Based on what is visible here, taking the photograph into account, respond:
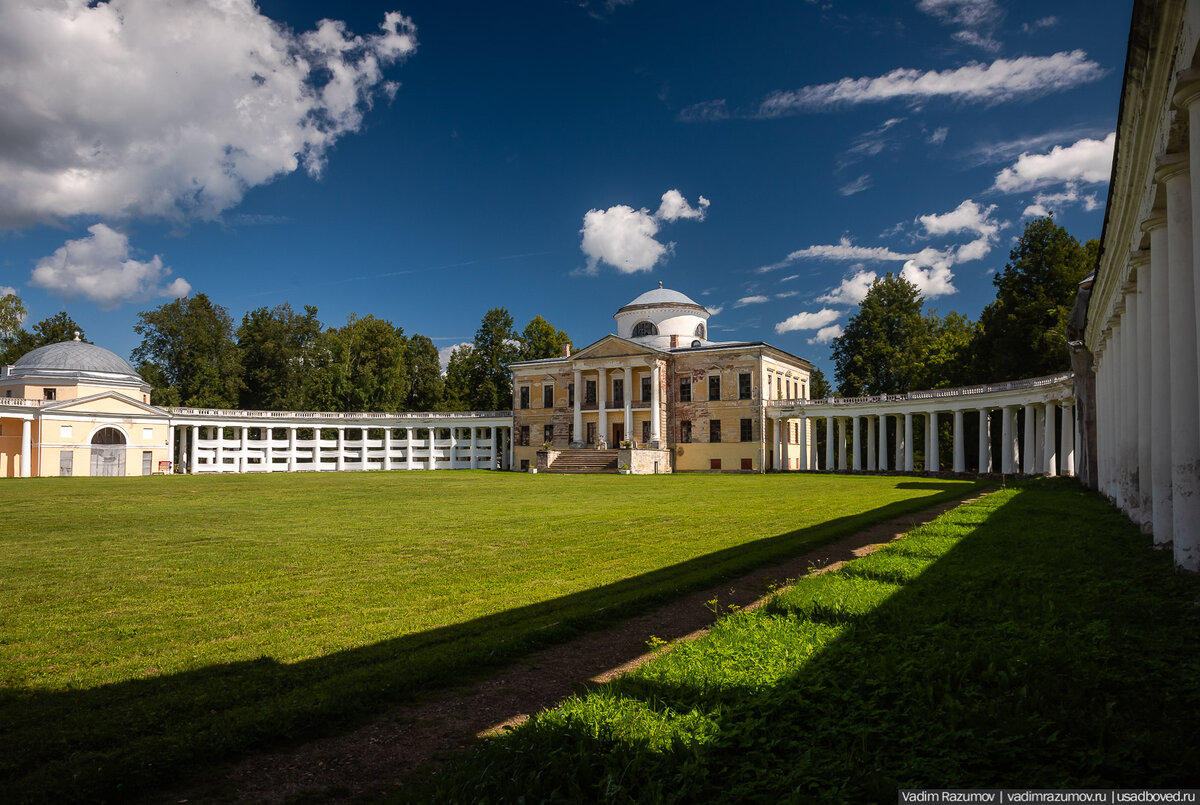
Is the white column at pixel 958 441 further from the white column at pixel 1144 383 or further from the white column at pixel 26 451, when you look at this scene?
the white column at pixel 26 451

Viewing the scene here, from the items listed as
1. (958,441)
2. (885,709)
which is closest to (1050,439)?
(958,441)

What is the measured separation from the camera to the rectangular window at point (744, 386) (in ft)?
194

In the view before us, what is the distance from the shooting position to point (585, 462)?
186 feet

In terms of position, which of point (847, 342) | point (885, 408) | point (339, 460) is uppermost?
point (847, 342)

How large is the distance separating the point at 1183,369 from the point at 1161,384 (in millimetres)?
1616

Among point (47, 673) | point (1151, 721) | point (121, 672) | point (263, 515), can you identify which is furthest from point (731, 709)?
→ point (263, 515)

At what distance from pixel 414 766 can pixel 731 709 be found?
2045mm

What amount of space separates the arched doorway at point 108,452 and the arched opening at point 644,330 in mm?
46884

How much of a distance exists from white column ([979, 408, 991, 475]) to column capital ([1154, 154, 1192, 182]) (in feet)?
133

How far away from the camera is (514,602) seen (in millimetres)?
8625

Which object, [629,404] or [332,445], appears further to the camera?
[332,445]

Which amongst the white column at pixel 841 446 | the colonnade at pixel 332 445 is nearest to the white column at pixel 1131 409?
the white column at pixel 841 446

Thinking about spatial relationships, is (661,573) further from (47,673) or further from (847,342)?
(847,342)

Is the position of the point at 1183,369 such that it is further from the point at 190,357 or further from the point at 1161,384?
the point at 190,357
